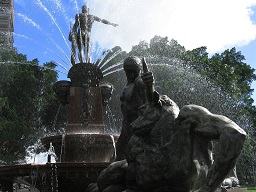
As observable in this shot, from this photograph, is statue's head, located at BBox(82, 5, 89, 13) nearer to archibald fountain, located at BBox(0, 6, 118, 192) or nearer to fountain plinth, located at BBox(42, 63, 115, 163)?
archibald fountain, located at BBox(0, 6, 118, 192)

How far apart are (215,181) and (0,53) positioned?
3573 cm

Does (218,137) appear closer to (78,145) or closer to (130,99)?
(130,99)

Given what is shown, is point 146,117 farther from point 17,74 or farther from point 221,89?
point 17,74

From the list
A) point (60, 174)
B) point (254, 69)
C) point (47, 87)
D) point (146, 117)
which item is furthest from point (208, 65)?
point (146, 117)

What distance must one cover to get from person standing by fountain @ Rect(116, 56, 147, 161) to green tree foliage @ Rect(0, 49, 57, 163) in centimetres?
2791

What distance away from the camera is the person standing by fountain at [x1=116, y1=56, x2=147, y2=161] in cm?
437

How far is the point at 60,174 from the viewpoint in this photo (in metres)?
6.35

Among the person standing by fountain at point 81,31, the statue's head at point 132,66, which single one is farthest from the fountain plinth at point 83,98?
the statue's head at point 132,66

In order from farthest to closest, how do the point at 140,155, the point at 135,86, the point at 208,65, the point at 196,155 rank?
1. the point at 208,65
2. the point at 135,86
3. the point at 140,155
4. the point at 196,155

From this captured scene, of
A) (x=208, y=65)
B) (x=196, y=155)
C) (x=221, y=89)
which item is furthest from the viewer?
(x=208, y=65)

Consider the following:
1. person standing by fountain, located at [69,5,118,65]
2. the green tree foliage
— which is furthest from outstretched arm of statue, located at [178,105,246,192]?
the green tree foliage

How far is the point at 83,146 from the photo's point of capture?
802 cm

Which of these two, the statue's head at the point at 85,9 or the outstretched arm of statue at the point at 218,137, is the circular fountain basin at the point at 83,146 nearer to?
the outstretched arm of statue at the point at 218,137

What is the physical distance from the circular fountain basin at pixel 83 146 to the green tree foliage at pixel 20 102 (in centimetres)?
2420
